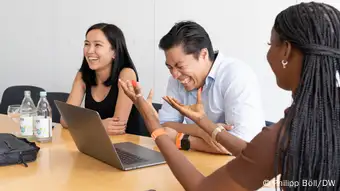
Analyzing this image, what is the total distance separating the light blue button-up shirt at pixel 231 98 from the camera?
1842mm

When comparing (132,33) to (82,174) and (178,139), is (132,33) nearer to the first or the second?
(178,139)

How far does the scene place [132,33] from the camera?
3582mm

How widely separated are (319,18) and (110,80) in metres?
1.72

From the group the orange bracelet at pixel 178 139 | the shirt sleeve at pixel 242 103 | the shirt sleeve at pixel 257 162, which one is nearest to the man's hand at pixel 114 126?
the orange bracelet at pixel 178 139

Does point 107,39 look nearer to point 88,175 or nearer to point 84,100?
point 84,100

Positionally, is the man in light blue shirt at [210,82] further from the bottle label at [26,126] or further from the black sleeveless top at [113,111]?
the bottle label at [26,126]

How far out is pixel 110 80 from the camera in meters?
2.55

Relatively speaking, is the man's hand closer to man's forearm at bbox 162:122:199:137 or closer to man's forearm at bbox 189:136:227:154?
man's forearm at bbox 162:122:199:137

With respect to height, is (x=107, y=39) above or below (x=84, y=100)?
above

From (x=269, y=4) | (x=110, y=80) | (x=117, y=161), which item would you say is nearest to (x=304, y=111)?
(x=117, y=161)

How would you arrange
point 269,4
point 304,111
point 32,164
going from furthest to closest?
point 269,4 → point 32,164 → point 304,111

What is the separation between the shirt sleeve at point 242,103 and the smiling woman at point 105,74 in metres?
0.72

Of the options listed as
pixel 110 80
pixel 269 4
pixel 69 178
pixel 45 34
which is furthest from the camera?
pixel 45 34

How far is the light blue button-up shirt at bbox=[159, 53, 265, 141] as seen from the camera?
184 centimetres
